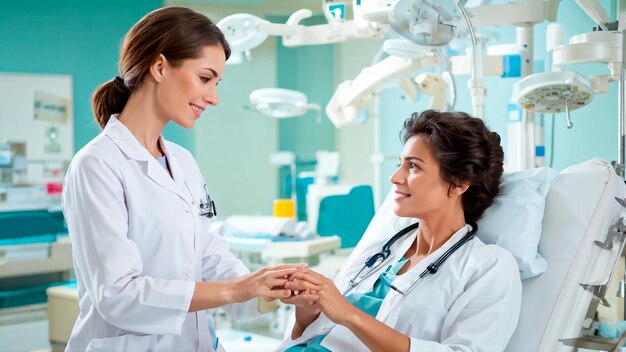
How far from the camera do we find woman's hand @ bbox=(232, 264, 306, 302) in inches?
48.8

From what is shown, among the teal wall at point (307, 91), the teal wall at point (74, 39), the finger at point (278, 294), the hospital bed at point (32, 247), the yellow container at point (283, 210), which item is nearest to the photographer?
the finger at point (278, 294)

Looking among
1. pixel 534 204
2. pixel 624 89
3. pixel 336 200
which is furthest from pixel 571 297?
pixel 336 200

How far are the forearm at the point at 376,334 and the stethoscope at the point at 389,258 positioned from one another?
136 millimetres

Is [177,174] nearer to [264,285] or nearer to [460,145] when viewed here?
[264,285]

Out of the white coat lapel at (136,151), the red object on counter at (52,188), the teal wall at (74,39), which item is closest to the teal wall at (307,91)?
the teal wall at (74,39)

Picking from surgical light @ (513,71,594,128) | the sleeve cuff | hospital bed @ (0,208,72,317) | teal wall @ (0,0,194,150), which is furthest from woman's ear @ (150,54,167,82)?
teal wall @ (0,0,194,150)

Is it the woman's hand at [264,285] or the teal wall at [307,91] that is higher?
the teal wall at [307,91]

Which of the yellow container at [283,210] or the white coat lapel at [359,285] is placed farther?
Answer: the yellow container at [283,210]

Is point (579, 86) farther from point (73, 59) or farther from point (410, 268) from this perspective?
point (73, 59)

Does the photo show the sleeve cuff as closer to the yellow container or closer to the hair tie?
the hair tie

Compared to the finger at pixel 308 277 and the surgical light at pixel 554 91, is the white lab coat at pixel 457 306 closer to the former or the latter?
the finger at pixel 308 277

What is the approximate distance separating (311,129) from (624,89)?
4.22 meters

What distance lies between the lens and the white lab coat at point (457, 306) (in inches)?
→ 49.6

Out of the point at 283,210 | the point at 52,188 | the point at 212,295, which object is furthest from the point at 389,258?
the point at 52,188
